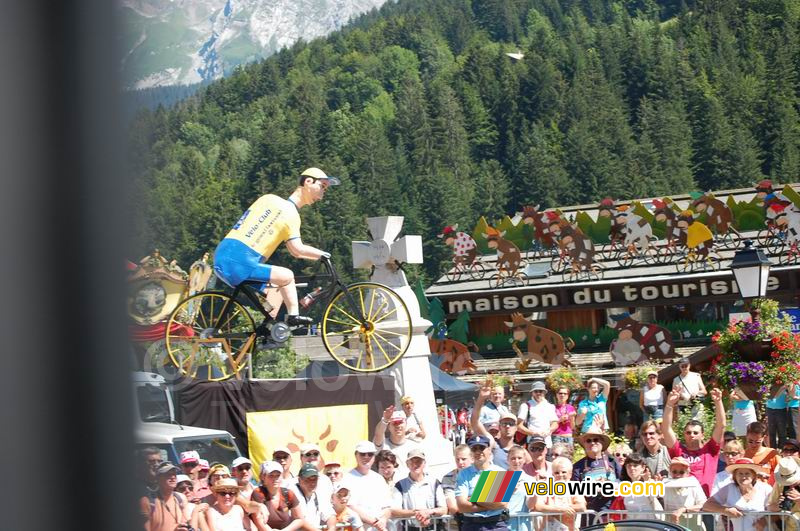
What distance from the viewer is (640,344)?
2766 centimetres

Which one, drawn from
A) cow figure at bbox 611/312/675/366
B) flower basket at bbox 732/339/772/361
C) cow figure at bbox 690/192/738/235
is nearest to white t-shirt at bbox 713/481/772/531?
flower basket at bbox 732/339/772/361

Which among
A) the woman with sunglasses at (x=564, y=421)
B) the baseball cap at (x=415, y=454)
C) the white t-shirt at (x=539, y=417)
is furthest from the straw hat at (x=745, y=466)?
the woman with sunglasses at (x=564, y=421)

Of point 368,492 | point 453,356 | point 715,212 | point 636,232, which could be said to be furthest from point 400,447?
point 636,232

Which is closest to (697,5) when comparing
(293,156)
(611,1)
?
(611,1)

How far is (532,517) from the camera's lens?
8.02 metres

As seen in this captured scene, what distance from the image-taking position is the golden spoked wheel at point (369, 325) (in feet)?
38.6

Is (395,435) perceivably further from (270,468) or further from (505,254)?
(505,254)

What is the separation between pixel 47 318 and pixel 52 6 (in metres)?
0.31

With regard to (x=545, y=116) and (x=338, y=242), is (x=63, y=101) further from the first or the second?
(x=545, y=116)

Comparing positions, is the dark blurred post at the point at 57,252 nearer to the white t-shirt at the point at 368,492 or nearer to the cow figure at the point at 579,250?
the white t-shirt at the point at 368,492

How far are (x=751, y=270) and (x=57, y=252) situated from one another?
34.7ft

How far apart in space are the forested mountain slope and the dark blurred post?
Answer: 7817 cm

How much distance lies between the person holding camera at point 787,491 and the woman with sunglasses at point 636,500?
778 millimetres

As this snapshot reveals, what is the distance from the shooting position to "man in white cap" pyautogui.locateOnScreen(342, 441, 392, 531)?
25.7 ft
